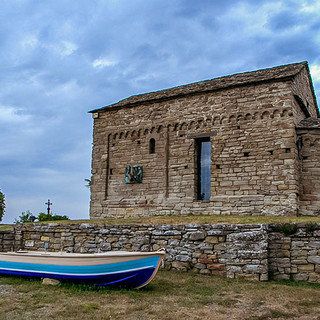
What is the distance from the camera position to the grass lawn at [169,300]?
6.08 meters

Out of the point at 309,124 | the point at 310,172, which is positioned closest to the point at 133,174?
the point at 310,172

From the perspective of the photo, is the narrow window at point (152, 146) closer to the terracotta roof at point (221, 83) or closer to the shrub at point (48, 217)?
the terracotta roof at point (221, 83)

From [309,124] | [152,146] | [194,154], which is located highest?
[309,124]

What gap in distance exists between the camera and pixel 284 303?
6.77 meters

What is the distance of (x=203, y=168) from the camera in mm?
15477

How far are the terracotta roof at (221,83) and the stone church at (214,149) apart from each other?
5 cm

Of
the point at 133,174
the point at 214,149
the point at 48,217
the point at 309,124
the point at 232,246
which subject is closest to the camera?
the point at 232,246

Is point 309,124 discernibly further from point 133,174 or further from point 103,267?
point 103,267

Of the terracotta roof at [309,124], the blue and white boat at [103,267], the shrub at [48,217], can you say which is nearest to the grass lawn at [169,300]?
the blue and white boat at [103,267]

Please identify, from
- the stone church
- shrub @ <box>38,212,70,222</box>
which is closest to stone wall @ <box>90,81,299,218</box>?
the stone church

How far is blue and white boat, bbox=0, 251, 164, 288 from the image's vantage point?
24.3 feet

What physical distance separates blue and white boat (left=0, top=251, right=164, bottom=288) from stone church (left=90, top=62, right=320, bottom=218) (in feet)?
23.6

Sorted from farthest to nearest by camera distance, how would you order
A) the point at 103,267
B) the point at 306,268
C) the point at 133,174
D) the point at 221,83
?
1. the point at 133,174
2. the point at 221,83
3. the point at 306,268
4. the point at 103,267

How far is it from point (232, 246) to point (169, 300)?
103 inches
